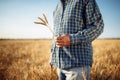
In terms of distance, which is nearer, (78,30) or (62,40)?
(62,40)

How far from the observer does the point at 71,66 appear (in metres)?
1.10

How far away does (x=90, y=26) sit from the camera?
43.2 inches

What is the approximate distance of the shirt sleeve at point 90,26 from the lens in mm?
1067

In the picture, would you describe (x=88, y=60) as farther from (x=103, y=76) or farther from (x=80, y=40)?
(x=103, y=76)

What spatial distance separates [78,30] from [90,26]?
0.20 feet

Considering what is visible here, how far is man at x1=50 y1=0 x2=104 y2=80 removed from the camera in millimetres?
1080

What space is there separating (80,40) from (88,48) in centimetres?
9

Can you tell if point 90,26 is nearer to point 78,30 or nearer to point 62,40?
point 78,30

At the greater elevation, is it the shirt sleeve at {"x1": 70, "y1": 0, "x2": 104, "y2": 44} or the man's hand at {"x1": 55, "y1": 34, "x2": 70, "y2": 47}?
the shirt sleeve at {"x1": 70, "y1": 0, "x2": 104, "y2": 44}

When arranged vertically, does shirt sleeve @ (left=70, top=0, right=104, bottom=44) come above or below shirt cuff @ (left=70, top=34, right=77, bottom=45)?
above

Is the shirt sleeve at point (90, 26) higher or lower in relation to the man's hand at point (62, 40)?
higher

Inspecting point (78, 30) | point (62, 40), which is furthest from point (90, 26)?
point (62, 40)

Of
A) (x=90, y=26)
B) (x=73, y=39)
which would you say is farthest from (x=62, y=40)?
(x=90, y=26)

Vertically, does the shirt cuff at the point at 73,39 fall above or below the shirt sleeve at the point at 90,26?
below
